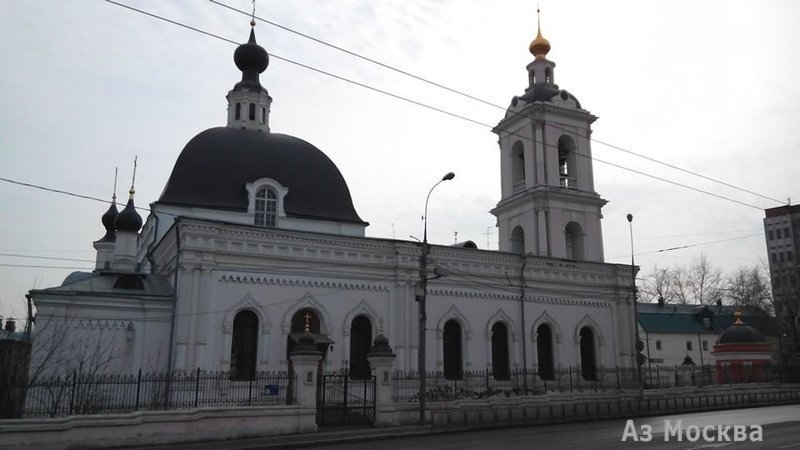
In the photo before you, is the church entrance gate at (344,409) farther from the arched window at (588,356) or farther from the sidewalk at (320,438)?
the arched window at (588,356)

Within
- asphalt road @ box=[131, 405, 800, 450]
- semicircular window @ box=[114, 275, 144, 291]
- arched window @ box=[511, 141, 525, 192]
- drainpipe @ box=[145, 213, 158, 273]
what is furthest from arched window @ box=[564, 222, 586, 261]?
semicircular window @ box=[114, 275, 144, 291]

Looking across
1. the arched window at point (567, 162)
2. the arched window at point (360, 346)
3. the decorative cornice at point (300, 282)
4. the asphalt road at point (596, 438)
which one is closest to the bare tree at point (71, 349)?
the decorative cornice at point (300, 282)

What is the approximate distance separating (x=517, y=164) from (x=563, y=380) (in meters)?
12.2

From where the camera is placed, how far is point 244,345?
24.0m

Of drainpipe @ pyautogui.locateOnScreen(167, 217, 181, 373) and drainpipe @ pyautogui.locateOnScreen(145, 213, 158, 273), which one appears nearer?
drainpipe @ pyautogui.locateOnScreen(167, 217, 181, 373)

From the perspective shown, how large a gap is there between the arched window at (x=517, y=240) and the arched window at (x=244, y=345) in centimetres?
1619

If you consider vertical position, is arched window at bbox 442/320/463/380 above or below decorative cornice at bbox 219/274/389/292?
below

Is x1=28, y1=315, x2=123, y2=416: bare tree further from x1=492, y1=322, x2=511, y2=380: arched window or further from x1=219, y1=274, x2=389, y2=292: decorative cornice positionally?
x1=492, y1=322, x2=511, y2=380: arched window

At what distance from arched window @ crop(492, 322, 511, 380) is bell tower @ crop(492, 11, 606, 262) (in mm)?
5240

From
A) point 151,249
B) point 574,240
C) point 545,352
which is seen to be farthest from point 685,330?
point 151,249

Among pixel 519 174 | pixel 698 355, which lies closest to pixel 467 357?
pixel 519 174

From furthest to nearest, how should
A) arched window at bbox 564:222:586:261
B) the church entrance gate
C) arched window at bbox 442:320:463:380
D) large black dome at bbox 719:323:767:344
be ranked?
1. large black dome at bbox 719:323:767:344
2. arched window at bbox 564:222:586:261
3. arched window at bbox 442:320:463:380
4. the church entrance gate

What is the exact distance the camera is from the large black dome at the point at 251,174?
28500mm

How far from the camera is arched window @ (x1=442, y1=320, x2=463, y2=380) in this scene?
28.0 meters
